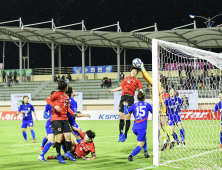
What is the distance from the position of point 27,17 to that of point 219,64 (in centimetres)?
5354

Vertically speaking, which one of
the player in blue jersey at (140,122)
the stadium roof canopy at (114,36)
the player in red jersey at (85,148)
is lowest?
the player in red jersey at (85,148)

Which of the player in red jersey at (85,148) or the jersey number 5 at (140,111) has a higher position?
the jersey number 5 at (140,111)

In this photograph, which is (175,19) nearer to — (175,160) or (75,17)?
(75,17)

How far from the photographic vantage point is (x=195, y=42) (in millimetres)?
32219

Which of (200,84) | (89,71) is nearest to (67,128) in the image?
(200,84)

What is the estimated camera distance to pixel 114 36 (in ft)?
109

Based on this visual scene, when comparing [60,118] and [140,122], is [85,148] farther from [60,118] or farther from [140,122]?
[140,122]

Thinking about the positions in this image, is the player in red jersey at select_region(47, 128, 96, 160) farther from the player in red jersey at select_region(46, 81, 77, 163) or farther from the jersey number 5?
the jersey number 5

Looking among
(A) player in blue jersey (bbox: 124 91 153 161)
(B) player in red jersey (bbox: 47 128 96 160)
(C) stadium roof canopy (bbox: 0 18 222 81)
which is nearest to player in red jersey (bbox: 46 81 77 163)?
(B) player in red jersey (bbox: 47 128 96 160)

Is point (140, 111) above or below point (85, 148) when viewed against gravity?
above

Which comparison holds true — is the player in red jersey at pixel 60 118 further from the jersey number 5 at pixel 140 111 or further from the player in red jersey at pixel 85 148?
the jersey number 5 at pixel 140 111

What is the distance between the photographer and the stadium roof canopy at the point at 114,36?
30.1 meters

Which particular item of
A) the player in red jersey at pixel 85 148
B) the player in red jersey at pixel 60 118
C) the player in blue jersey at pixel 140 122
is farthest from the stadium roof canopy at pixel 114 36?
the player in red jersey at pixel 60 118

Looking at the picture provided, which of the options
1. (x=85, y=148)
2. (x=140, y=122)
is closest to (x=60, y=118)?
(x=85, y=148)
